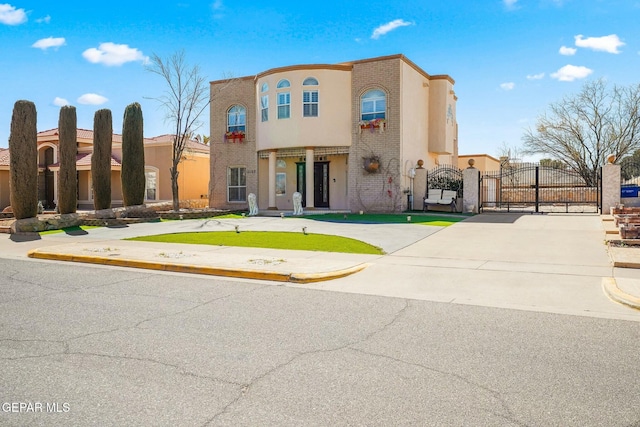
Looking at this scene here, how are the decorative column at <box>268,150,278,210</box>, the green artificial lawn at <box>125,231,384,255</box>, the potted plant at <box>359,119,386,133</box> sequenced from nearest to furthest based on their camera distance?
the green artificial lawn at <box>125,231,384,255</box>
the potted plant at <box>359,119,386,133</box>
the decorative column at <box>268,150,278,210</box>

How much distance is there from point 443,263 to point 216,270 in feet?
15.2

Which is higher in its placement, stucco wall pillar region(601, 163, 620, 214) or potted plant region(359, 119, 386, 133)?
potted plant region(359, 119, 386, 133)

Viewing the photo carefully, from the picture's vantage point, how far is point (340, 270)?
9391 mm

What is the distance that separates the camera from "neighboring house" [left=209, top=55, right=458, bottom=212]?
24.1m

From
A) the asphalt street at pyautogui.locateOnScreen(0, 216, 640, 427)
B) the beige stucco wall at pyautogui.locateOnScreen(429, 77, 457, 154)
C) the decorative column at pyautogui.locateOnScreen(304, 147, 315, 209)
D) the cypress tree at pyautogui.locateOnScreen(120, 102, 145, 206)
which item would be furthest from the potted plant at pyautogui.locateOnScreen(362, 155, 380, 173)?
the asphalt street at pyautogui.locateOnScreen(0, 216, 640, 427)

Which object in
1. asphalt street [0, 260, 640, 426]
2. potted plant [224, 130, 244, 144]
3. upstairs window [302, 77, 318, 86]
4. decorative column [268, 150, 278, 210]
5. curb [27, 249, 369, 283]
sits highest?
upstairs window [302, 77, 318, 86]

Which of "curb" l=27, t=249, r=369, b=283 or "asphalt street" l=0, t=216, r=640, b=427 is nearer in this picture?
"asphalt street" l=0, t=216, r=640, b=427

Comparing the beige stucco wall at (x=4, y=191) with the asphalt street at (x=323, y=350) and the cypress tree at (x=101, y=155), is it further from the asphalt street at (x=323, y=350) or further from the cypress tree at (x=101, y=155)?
the asphalt street at (x=323, y=350)

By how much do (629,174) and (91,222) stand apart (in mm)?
22889

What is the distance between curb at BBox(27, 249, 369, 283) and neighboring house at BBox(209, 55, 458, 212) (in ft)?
47.6

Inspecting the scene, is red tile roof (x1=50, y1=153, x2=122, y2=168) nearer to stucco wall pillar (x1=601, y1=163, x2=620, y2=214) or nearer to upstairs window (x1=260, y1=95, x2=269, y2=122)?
upstairs window (x1=260, y1=95, x2=269, y2=122)

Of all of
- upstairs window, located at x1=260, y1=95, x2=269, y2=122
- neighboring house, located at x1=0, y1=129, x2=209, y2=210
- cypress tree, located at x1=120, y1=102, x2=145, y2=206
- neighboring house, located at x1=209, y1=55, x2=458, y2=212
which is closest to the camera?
cypress tree, located at x1=120, y1=102, x2=145, y2=206

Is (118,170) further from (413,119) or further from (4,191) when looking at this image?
(413,119)

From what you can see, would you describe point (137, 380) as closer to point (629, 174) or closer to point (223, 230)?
point (223, 230)
